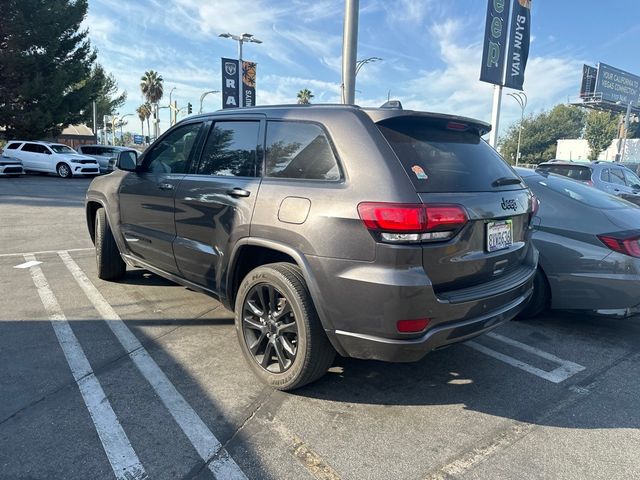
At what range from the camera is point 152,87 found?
2544 inches

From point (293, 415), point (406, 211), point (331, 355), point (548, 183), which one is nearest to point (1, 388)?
point (293, 415)

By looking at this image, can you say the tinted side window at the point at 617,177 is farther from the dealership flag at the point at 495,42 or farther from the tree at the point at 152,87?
the tree at the point at 152,87

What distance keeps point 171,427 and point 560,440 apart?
2215 mm

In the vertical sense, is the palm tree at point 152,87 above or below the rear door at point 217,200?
above

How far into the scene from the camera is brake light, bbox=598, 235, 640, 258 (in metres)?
3.78

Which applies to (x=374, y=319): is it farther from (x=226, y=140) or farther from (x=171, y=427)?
(x=226, y=140)

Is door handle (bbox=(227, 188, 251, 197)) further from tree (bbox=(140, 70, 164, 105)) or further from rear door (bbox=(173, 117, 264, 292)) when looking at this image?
tree (bbox=(140, 70, 164, 105))

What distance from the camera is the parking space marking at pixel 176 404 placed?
7.57 feet

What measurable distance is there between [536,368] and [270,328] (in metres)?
2.08

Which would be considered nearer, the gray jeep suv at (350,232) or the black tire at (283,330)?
the gray jeep suv at (350,232)

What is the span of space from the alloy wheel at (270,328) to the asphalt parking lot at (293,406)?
211 mm

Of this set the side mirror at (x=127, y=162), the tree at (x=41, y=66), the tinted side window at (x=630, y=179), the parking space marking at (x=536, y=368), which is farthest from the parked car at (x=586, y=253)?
the tree at (x=41, y=66)

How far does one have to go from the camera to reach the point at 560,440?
8.52ft

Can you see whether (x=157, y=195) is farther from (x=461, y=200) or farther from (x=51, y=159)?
(x=51, y=159)
